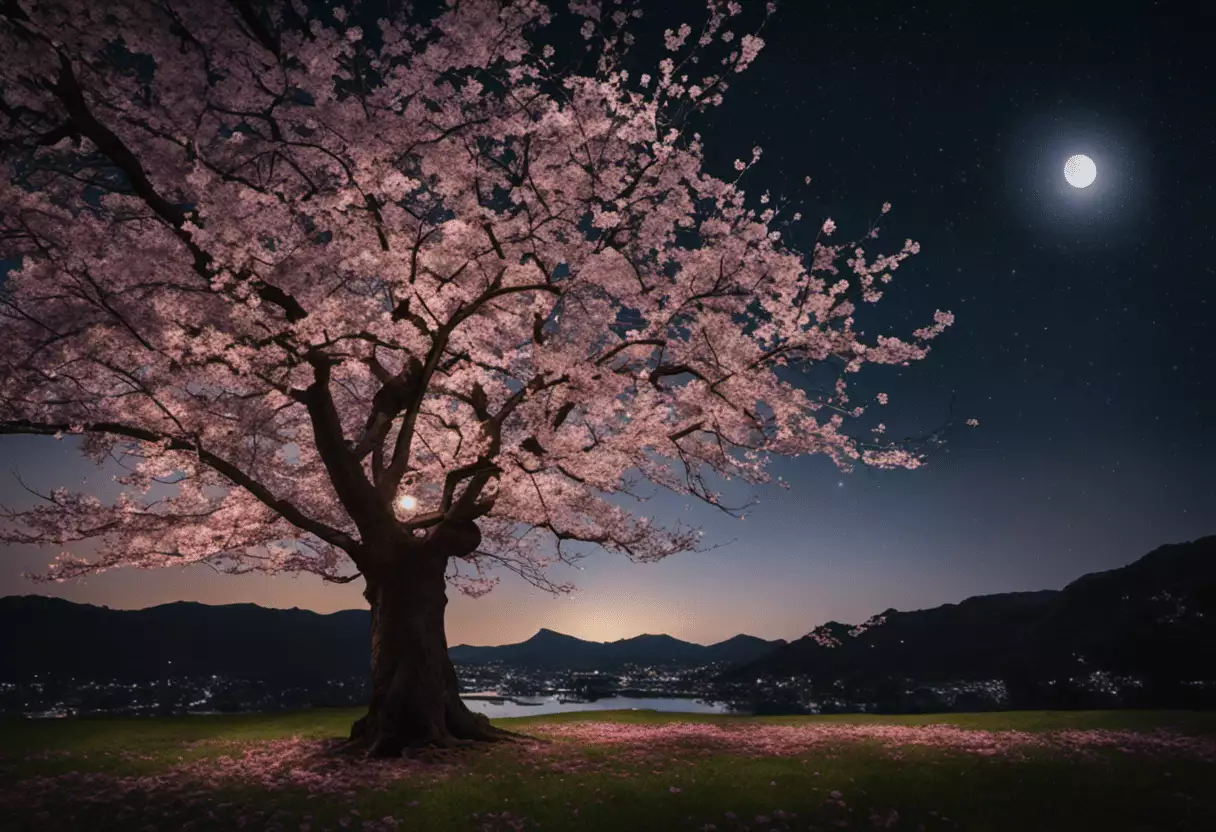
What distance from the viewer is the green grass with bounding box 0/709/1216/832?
1103cm

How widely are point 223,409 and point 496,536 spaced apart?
9.95 meters

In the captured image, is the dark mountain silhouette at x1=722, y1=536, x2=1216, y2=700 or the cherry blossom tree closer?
the cherry blossom tree

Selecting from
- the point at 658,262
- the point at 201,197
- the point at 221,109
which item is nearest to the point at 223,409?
the point at 201,197

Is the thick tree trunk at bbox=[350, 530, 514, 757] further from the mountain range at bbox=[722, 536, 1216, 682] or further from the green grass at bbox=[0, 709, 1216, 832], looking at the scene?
the mountain range at bbox=[722, 536, 1216, 682]

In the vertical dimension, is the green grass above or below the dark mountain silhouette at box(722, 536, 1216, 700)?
below

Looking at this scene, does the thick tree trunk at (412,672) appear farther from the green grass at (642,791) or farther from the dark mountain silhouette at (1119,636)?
the dark mountain silhouette at (1119,636)

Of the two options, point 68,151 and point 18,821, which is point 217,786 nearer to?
point 18,821

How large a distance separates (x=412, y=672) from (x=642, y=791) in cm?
707

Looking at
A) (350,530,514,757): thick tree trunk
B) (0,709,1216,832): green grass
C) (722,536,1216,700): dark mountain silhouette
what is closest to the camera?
(0,709,1216,832): green grass

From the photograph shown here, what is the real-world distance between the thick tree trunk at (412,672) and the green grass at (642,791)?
1503 millimetres

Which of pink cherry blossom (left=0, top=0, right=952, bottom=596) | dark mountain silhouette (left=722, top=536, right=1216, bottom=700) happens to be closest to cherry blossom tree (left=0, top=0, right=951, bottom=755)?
pink cherry blossom (left=0, top=0, right=952, bottom=596)

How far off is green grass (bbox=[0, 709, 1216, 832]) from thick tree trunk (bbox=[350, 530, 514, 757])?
1503mm

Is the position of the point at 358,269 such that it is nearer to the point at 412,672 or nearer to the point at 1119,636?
the point at 412,672

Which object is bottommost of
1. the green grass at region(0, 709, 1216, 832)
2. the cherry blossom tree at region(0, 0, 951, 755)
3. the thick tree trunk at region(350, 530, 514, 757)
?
the green grass at region(0, 709, 1216, 832)
